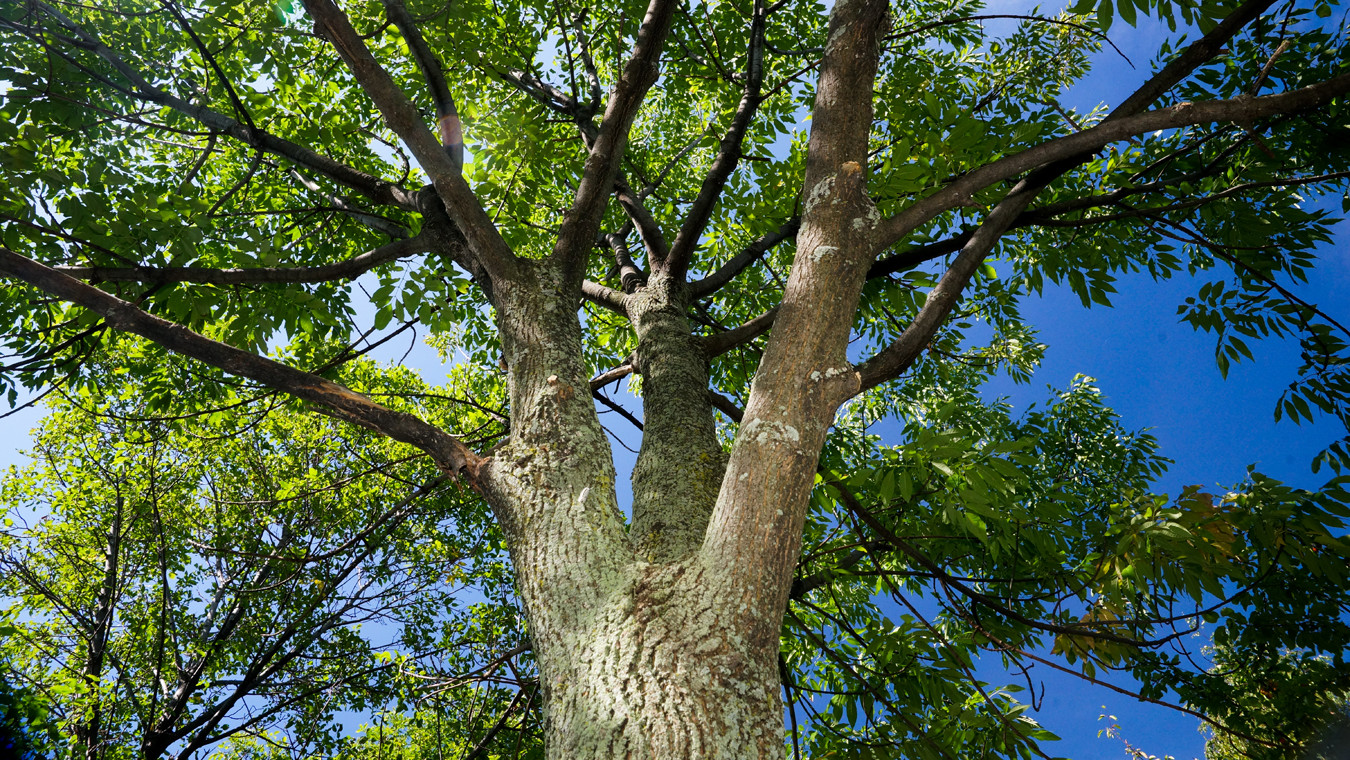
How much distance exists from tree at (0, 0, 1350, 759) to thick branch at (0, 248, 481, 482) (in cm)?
1

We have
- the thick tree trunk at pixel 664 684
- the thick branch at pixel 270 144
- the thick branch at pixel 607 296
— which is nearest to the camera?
the thick tree trunk at pixel 664 684

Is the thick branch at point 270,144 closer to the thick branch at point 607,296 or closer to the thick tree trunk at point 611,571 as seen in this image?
the thick tree trunk at point 611,571

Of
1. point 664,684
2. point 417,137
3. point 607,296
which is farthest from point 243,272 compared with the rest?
point 664,684

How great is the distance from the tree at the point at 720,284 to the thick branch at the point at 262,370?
1 cm

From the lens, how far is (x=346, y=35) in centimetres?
235

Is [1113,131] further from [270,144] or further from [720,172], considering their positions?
[270,144]

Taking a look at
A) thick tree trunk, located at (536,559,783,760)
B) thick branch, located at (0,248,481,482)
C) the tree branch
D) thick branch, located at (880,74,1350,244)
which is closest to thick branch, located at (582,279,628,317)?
the tree branch

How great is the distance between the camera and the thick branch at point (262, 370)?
2.12 meters

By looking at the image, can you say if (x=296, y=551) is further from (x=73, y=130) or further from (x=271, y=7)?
A: (x=271, y=7)

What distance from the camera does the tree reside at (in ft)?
5.32

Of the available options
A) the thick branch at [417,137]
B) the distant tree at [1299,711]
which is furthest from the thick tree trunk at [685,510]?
the distant tree at [1299,711]

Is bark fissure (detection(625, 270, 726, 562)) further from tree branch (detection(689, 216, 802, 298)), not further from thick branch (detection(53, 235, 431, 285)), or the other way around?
thick branch (detection(53, 235, 431, 285))

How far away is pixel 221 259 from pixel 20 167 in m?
1.59

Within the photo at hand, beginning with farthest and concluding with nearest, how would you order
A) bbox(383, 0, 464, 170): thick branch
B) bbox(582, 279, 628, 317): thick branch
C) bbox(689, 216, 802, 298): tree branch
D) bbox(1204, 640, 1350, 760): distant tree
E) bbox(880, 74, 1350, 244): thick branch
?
bbox(582, 279, 628, 317): thick branch → bbox(689, 216, 802, 298): tree branch → bbox(383, 0, 464, 170): thick branch → bbox(1204, 640, 1350, 760): distant tree → bbox(880, 74, 1350, 244): thick branch
